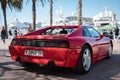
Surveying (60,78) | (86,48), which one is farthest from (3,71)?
(86,48)

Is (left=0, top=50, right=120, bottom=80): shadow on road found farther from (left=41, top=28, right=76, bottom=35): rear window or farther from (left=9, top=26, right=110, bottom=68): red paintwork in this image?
(left=41, top=28, right=76, bottom=35): rear window

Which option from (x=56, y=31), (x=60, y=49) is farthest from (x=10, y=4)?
(x=60, y=49)

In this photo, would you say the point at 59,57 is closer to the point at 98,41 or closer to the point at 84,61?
the point at 84,61

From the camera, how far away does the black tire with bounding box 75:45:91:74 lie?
6.62 m

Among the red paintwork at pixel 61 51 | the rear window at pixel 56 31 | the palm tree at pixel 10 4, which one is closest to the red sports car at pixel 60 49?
the red paintwork at pixel 61 51

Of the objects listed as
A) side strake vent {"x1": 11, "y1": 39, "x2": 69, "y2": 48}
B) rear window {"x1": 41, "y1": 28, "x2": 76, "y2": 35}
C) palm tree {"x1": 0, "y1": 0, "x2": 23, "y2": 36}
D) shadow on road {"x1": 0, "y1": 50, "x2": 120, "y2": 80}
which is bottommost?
shadow on road {"x1": 0, "y1": 50, "x2": 120, "y2": 80}

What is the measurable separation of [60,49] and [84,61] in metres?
0.95

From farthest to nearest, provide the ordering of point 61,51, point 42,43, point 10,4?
point 10,4
point 42,43
point 61,51

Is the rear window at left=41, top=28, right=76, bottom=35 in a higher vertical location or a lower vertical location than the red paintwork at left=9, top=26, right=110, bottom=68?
higher

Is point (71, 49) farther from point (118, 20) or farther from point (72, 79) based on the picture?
point (118, 20)

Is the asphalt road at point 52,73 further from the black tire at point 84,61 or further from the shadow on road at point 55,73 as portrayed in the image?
the black tire at point 84,61

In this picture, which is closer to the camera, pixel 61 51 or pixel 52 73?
pixel 61 51

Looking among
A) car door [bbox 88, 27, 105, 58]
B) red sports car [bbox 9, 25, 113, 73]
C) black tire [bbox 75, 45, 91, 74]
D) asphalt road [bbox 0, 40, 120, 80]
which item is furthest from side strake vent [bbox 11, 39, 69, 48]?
car door [bbox 88, 27, 105, 58]

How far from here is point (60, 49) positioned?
6262 mm
